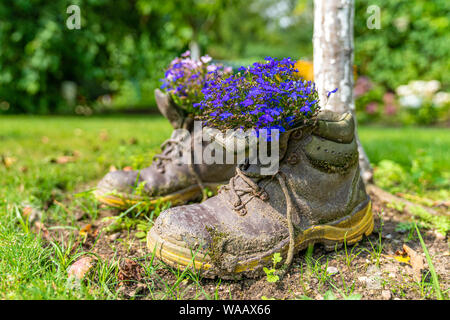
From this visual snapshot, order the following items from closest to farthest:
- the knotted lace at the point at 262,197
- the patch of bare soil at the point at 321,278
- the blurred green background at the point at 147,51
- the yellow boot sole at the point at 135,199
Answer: the patch of bare soil at the point at 321,278 → the knotted lace at the point at 262,197 → the yellow boot sole at the point at 135,199 → the blurred green background at the point at 147,51

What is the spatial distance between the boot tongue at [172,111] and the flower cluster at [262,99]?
61 cm

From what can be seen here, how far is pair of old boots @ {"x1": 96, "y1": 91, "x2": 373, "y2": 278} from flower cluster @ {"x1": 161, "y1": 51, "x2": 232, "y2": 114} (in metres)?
0.70

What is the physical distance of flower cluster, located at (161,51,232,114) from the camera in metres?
2.07

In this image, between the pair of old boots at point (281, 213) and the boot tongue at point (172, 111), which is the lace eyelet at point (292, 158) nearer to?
the pair of old boots at point (281, 213)

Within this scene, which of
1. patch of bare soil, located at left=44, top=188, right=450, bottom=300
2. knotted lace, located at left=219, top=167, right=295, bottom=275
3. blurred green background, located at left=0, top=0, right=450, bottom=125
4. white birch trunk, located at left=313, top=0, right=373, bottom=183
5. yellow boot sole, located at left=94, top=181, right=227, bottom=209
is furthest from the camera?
blurred green background, located at left=0, top=0, right=450, bottom=125

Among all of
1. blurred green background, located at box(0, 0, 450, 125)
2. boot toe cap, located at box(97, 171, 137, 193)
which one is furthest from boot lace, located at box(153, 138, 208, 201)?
blurred green background, located at box(0, 0, 450, 125)

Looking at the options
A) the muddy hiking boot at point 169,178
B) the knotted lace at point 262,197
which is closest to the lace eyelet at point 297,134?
the knotted lace at point 262,197

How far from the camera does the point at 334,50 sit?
2.20m

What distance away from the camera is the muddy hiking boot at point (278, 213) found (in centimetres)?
140

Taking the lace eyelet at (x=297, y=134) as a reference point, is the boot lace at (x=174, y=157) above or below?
below

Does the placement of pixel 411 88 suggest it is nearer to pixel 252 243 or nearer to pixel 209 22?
pixel 209 22

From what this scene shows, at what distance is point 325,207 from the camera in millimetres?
1543

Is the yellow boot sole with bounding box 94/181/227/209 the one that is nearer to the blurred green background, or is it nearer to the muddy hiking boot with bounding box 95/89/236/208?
the muddy hiking boot with bounding box 95/89/236/208

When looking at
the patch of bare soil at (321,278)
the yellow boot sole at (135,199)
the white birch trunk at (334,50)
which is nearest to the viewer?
the patch of bare soil at (321,278)
